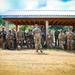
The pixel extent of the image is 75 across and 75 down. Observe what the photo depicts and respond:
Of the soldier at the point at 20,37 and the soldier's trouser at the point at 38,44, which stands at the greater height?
the soldier at the point at 20,37

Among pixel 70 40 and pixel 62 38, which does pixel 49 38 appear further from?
pixel 70 40

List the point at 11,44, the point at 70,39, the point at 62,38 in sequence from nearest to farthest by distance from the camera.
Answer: the point at 70,39 → the point at 62,38 → the point at 11,44

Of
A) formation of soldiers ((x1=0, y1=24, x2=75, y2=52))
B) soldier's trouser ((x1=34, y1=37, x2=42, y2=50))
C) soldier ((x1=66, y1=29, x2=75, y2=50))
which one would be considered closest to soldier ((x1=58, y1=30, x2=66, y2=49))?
formation of soldiers ((x1=0, y1=24, x2=75, y2=52))

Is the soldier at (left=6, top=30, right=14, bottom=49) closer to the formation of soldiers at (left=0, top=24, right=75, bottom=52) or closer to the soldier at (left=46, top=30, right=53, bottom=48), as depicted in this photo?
the formation of soldiers at (left=0, top=24, right=75, bottom=52)

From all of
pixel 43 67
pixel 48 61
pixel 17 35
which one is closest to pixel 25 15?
pixel 17 35

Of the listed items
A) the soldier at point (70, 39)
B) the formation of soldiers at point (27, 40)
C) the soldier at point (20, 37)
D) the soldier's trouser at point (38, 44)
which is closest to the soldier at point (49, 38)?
the formation of soldiers at point (27, 40)

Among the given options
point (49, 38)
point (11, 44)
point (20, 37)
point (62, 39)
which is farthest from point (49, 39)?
point (11, 44)

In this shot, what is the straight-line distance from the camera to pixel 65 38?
13172 millimetres

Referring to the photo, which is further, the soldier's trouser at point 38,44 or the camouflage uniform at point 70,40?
the camouflage uniform at point 70,40

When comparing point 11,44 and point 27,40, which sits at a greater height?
point 27,40

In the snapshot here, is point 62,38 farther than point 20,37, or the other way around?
point 20,37

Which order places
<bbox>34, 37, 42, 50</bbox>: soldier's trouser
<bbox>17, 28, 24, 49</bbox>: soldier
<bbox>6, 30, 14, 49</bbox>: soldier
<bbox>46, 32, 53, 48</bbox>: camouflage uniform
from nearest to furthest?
<bbox>34, 37, 42, 50</bbox>: soldier's trouser < <bbox>6, 30, 14, 49</bbox>: soldier < <bbox>17, 28, 24, 49</bbox>: soldier < <bbox>46, 32, 53, 48</bbox>: camouflage uniform

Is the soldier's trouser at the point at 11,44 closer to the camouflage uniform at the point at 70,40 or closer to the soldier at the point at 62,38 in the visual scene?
the soldier at the point at 62,38

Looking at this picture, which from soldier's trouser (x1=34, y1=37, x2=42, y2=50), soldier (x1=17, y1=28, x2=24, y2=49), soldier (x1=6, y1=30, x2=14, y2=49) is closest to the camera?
soldier's trouser (x1=34, y1=37, x2=42, y2=50)
